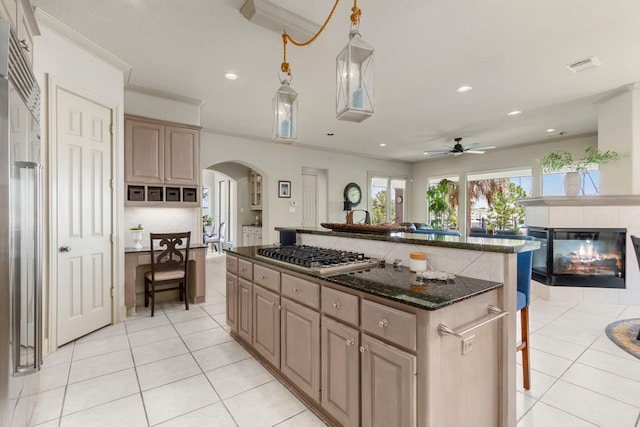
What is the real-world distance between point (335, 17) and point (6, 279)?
2.59 meters

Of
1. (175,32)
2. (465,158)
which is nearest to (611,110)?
(465,158)

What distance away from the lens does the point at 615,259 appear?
4.06 metres

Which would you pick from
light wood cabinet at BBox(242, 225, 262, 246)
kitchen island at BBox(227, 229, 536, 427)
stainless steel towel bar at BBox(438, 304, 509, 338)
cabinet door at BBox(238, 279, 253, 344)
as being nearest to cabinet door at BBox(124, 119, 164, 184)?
cabinet door at BBox(238, 279, 253, 344)

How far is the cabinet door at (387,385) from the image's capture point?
1.23 m

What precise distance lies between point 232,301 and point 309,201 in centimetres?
470

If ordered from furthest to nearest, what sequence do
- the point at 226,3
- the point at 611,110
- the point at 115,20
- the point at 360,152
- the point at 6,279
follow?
the point at 360,152 < the point at 611,110 < the point at 115,20 < the point at 226,3 < the point at 6,279

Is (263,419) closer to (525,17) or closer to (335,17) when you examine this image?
(335,17)

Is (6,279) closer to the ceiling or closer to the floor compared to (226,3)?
closer to the floor

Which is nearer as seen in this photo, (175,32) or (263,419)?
(263,419)

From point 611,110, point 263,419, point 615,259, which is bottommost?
point 263,419

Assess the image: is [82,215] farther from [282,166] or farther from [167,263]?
[282,166]

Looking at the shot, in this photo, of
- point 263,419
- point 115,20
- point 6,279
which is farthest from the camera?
point 115,20

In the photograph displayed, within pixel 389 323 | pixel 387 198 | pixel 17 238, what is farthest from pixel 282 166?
pixel 389 323

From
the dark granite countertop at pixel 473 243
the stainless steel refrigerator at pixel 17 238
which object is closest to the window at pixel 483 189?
the dark granite countertop at pixel 473 243
